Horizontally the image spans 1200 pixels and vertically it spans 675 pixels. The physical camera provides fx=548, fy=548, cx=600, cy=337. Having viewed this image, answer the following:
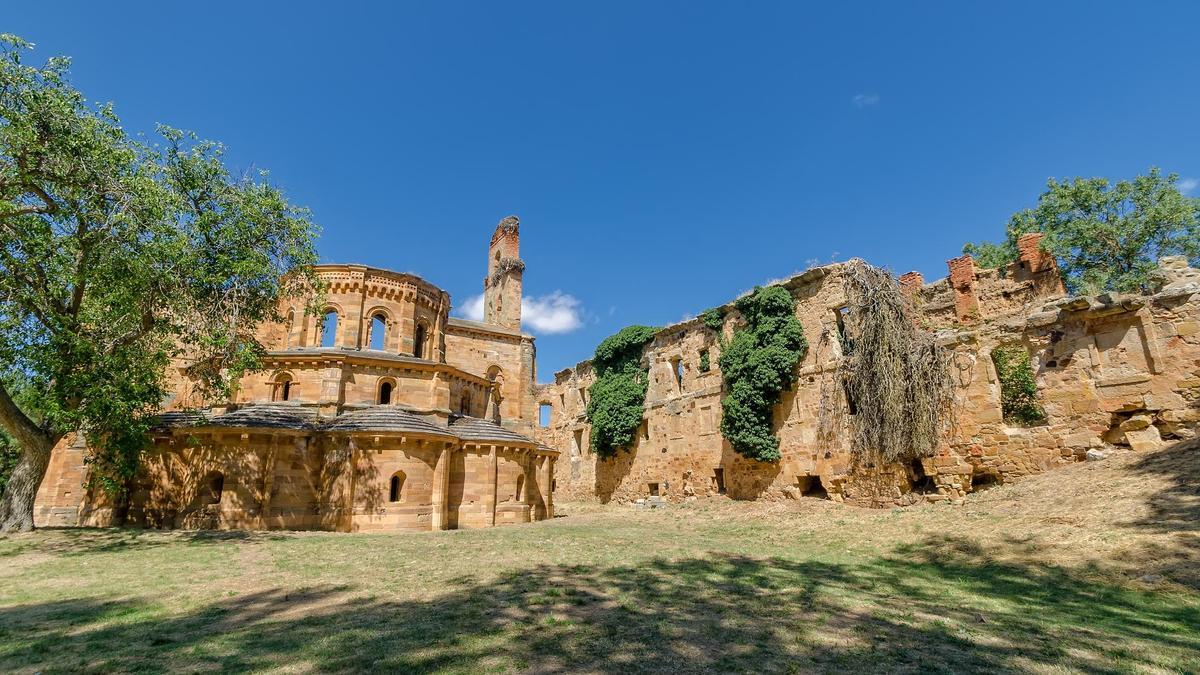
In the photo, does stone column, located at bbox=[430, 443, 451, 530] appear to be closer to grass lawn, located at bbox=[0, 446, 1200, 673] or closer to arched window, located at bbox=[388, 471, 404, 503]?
arched window, located at bbox=[388, 471, 404, 503]

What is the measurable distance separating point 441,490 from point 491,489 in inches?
81.6

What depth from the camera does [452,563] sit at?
36.1ft

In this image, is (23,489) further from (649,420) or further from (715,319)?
(715,319)

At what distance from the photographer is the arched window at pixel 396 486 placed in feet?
61.1

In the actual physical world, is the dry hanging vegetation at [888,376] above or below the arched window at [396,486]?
above

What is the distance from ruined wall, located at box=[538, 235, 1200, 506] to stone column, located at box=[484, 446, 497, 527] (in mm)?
8875

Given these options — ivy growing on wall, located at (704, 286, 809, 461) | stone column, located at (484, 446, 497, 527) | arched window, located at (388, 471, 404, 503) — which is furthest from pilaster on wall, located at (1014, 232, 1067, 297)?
arched window, located at (388, 471, 404, 503)

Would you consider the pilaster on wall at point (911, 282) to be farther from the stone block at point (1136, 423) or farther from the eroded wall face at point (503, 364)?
the eroded wall face at point (503, 364)

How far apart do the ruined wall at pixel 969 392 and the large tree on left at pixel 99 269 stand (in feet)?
57.4

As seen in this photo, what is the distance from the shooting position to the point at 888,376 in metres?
17.0

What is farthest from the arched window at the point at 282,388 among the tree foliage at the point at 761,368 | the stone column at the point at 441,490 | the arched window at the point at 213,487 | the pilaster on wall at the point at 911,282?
the pilaster on wall at the point at 911,282

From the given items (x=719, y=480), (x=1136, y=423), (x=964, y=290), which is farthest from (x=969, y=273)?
(x=719, y=480)

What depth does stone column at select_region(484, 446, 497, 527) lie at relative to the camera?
20.3 metres

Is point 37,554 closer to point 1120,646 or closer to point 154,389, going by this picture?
point 154,389
